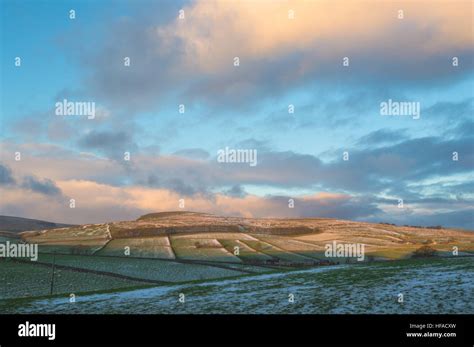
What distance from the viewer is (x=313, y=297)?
3238cm

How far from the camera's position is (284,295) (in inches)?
1350
